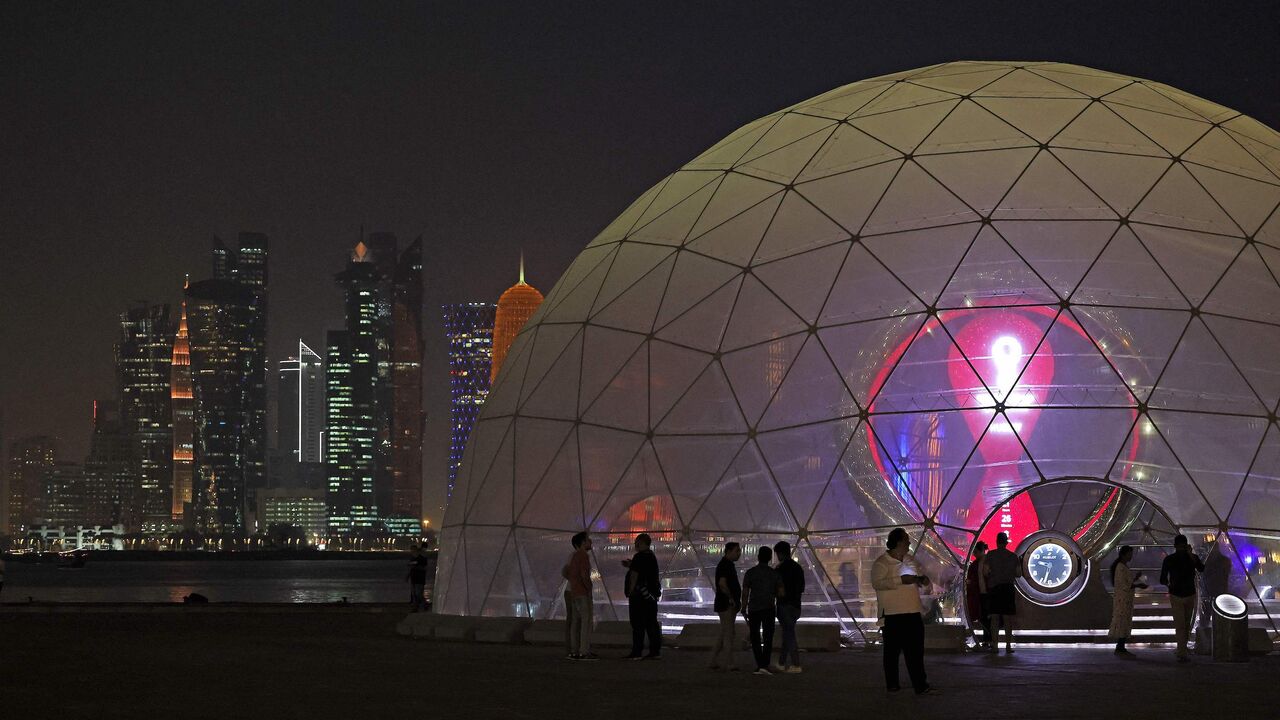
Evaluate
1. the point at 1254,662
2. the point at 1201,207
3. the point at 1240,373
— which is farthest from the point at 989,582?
the point at 1201,207

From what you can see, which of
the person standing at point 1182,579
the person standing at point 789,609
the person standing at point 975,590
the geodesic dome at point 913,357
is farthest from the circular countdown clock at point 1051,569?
the person standing at point 789,609

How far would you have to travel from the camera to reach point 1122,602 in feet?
70.8

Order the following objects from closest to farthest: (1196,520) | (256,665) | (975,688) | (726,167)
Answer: (975,688) < (256,665) < (1196,520) < (726,167)

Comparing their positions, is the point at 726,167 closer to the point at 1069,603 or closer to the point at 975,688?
the point at 1069,603

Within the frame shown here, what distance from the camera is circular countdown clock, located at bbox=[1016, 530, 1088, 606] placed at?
23641 millimetres

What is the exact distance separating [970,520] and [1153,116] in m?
9.53

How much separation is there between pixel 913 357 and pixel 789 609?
→ 7330 mm

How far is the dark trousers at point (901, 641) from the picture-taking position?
50.0ft

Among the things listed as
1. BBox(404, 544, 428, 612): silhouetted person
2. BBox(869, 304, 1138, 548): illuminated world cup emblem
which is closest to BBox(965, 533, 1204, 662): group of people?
BBox(869, 304, 1138, 548): illuminated world cup emblem

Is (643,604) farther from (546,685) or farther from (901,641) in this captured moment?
(901,641)

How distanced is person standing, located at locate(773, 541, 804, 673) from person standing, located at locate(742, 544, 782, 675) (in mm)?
107

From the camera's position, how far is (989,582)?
2167 cm

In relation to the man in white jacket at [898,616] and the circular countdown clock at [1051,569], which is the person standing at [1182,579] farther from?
the man in white jacket at [898,616]

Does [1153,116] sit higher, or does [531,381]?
[1153,116]
